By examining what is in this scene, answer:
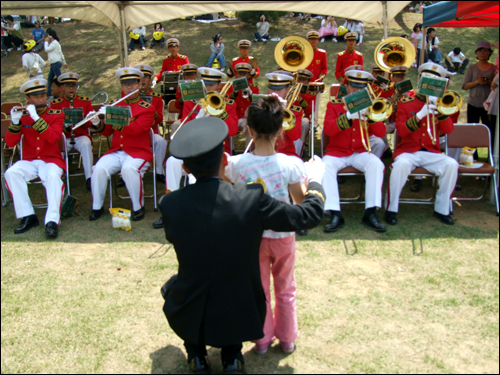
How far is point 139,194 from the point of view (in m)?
5.57

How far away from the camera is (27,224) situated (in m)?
5.32

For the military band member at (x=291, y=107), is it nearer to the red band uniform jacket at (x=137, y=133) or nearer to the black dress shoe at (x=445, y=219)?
the red band uniform jacket at (x=137, y=133)

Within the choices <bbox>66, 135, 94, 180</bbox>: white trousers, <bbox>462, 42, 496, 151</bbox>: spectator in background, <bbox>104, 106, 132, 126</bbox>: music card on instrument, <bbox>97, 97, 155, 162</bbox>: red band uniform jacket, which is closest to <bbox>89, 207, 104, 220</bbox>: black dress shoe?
<bbox>97, 97, 155, 162</bbox>: red band uniform jacket

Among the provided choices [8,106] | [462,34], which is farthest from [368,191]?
[462,34]

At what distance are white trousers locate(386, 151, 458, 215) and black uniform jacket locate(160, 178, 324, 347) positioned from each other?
310cm

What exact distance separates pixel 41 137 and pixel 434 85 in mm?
4749

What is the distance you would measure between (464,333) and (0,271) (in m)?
4.16

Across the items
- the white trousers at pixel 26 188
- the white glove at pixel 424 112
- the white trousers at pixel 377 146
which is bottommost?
the white trousers at pixel 26 188

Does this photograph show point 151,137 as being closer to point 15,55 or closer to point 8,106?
point 8,106

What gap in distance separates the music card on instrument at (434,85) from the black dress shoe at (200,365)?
12.8ft

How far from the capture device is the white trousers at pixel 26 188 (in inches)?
208

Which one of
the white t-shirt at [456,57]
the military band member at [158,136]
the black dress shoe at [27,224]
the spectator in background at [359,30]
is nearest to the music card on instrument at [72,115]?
the military band member at [158,136]

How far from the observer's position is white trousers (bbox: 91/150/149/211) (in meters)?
5.54

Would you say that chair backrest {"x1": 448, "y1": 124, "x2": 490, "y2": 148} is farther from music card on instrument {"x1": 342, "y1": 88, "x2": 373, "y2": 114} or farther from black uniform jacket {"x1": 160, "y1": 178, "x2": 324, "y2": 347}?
black uniform jacket {"x1": 160, "y1": 178, "x2": 324, "y2": 347}
